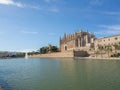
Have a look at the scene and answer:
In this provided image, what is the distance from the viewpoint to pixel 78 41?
118 metres

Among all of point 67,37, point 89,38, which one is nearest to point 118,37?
point 89,38

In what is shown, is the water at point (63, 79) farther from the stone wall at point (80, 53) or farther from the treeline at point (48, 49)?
the treeline at point (48, 49)

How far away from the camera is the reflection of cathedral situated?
10509cm

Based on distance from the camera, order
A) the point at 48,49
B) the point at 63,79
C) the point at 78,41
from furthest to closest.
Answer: the point at 48,49 < the point at 78,41 < the point at 63,79

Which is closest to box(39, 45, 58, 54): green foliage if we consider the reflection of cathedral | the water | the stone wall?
the reflection of cathedral

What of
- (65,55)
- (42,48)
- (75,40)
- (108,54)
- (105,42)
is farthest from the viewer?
(42,48)

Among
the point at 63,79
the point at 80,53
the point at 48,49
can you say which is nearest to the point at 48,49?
the point at 48,49

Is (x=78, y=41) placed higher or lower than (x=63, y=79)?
higher

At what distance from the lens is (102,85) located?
18.8 m

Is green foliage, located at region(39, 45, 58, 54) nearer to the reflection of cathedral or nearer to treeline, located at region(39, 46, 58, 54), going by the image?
treeline, located at region(39, 46, 58, 54)

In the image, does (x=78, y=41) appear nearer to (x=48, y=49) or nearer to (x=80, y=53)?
(x=80, y=53)

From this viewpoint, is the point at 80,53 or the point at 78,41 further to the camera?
the point at 78,41

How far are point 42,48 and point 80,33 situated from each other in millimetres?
33725

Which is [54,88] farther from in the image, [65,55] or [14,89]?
[65,55]
